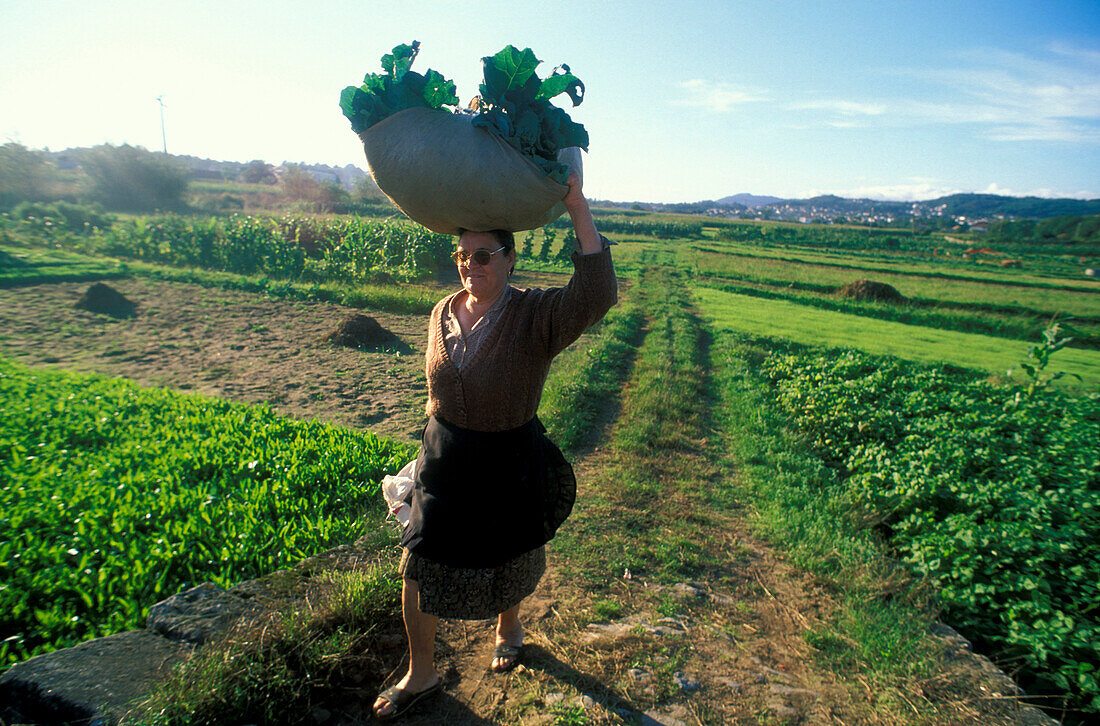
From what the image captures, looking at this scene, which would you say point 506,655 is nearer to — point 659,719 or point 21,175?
point 659,719

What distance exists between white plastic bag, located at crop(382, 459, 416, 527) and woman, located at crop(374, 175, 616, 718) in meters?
0.09

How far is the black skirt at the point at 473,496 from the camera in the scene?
2.10m

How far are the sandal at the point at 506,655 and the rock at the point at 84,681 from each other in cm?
124

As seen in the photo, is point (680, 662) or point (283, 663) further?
point (680, 662)

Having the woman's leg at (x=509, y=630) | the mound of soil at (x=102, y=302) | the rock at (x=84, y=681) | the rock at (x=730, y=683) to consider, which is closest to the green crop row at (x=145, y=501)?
the rock at (x=84, y=681)

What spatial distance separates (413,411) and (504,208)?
4667 mm

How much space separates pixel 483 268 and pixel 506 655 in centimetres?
175

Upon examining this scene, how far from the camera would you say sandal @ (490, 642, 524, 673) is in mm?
2527

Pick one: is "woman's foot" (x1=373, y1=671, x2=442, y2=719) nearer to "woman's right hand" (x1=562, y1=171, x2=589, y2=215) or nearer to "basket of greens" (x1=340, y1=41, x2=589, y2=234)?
"basket of greens" (x1=340, y1=41, x2=589, y2=234)

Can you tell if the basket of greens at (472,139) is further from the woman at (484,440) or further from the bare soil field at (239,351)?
the bare soil field at (239,351)

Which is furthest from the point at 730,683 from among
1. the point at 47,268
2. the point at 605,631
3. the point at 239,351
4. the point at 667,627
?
the point at 47,268

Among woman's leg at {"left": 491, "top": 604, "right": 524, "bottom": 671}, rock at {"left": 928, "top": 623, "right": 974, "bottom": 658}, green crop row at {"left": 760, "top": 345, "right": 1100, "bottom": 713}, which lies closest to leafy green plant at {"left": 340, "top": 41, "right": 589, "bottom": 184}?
woman's leg at {"left": 491, "top": 604, "right": 524, "bottom": 671}

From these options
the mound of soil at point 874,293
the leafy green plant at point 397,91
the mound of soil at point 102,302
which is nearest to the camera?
the leafy green plant at point 397,91

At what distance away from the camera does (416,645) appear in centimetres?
227
